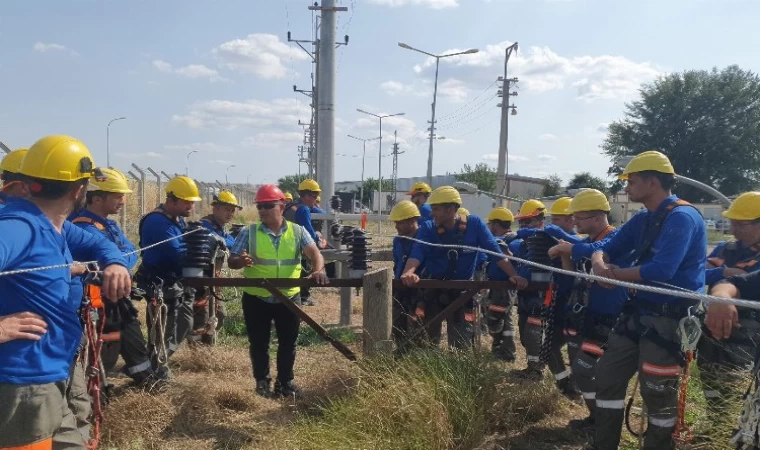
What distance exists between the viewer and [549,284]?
5156 millimetres

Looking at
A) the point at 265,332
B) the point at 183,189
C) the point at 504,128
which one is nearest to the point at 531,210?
the point at 265,332

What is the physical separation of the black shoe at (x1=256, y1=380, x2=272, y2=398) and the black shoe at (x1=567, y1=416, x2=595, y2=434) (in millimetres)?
2542

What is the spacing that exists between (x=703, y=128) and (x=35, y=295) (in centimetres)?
4843

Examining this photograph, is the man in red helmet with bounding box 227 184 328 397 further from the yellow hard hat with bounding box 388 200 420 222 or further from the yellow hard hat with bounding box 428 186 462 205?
the yellow hard hat with bounding box 388 200 420 222

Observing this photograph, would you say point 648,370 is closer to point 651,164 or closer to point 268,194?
point 651,164

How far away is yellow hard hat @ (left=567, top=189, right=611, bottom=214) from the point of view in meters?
5.00

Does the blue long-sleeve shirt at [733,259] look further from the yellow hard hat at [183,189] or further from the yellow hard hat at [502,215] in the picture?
the yellow hard hat at [183,189]

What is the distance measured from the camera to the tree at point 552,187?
156 feet

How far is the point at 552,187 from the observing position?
48.4 metres

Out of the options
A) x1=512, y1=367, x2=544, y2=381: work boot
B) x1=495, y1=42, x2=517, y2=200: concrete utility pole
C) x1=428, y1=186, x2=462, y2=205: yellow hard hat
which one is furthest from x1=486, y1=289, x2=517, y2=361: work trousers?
x1=495, y1=42, x2=517, y2=200: concrete utility pole

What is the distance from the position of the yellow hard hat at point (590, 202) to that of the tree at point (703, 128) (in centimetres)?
4067

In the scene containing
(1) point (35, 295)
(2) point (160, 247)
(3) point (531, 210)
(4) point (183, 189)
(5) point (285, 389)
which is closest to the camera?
(1) point (35, 295)

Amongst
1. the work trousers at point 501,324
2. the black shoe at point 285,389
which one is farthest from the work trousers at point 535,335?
the black shoe at point 285,389

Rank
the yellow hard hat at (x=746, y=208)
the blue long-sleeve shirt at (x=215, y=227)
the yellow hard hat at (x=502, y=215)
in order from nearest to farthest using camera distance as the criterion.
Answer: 1. the yellow hard hat at (x=746, y=208)
2. the blue long-sleeve shirt at (x=215, y=227)
3. the yellow hard hat at (x=502, y=215)
